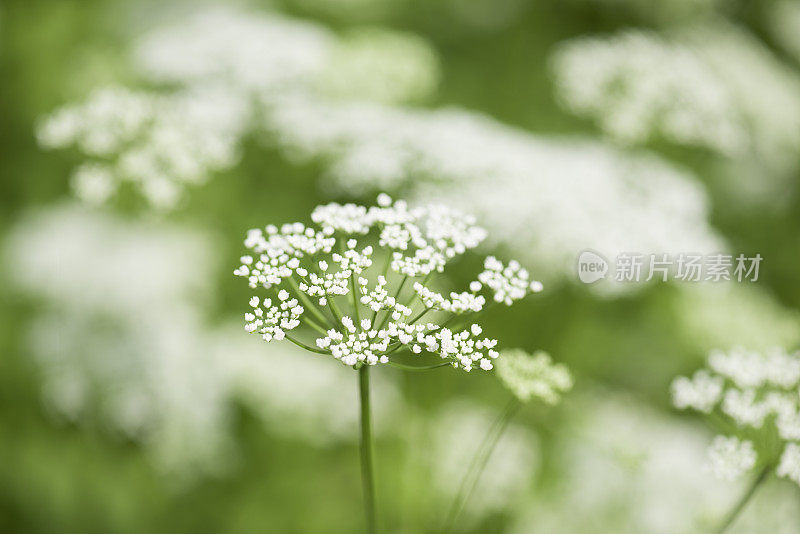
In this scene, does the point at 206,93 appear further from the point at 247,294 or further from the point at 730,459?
the point at 730,459

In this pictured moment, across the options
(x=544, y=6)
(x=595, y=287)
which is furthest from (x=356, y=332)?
(x=544, y=6)

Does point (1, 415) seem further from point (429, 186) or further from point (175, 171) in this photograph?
point (429, 186)

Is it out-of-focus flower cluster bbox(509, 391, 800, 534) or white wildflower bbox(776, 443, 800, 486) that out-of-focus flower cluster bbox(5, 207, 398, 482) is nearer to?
out-of-focus flower cluster bbox(509, 391, 800, 534)

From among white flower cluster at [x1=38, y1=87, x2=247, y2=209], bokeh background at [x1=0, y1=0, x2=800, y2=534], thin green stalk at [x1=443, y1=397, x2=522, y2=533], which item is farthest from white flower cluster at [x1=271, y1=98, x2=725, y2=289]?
thin green stalk at [x1=443, y1=397, x2=522, y2=533]

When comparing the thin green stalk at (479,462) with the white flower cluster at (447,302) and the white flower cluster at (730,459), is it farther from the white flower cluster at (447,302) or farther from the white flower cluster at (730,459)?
the white flower cluster at (730,459)

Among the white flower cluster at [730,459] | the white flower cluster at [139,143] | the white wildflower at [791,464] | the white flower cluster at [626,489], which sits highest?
the white flower cluster at [139,143]

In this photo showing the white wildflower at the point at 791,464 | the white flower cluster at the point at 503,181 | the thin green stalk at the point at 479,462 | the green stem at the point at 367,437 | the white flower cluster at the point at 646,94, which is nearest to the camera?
the green stem at the point at 367,437

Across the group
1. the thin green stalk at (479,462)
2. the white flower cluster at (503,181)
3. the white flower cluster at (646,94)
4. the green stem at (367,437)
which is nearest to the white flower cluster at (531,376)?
the thin green stalk at (479,462)

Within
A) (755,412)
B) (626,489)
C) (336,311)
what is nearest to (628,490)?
(626,489)
